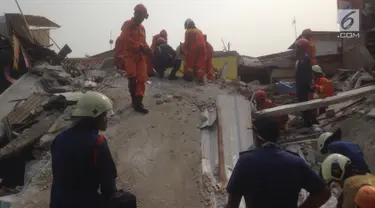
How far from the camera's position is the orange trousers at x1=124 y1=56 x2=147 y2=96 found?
6.72 metres

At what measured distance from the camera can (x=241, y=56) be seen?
18234 millimetres

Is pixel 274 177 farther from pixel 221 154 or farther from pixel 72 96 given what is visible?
pixel 72 96

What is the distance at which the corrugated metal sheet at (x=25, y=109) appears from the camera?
702 centimetres

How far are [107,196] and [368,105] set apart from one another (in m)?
6.49

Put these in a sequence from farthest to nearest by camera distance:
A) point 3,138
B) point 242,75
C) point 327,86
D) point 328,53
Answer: point 242,75, point 328,53, point 327,86, point 3,138

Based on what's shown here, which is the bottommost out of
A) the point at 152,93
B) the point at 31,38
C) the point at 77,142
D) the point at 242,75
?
the point at 242,75

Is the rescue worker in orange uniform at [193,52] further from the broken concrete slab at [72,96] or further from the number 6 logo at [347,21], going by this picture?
the number 6 logo at [347,21]

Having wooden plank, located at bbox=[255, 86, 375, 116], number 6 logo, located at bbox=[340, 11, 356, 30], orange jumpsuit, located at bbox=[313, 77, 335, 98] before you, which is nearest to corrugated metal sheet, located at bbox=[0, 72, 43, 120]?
wooden plank, located at bbox=[255, 86, 375, 116]

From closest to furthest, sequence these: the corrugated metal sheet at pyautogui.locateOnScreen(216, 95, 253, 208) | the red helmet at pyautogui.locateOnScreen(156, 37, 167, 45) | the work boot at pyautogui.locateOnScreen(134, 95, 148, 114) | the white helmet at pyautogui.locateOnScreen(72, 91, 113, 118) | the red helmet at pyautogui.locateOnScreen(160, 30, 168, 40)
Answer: the white helmet at pyautogui.locateOnScreen(72, 91, 113, 118), the corrugated metal sheet at pyautogui.locateOnScreen(216, 95, 253, 208), the work boot at pyautogui.locateOnScreen(134, 95, 148, 114), the red helmet at pyautogui.locateOnScreen(156, 37, 167, 45), the red helmet at pyautogui.locateOnScreen(160, 30, 168, 40)

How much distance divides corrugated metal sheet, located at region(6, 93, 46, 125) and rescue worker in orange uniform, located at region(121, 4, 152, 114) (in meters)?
1.86

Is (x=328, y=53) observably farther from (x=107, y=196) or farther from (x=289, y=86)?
(x=107, y=196)

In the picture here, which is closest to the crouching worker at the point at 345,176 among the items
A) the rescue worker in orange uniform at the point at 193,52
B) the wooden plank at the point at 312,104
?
the wooden plank at the point at 312,104

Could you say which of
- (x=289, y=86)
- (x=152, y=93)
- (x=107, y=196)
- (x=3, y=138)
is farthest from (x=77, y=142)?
(x=289, y=86)

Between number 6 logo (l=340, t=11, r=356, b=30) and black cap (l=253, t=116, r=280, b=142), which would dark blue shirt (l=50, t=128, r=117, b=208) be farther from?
number 6 logo (l=340, t=11, r=356, b=30)
